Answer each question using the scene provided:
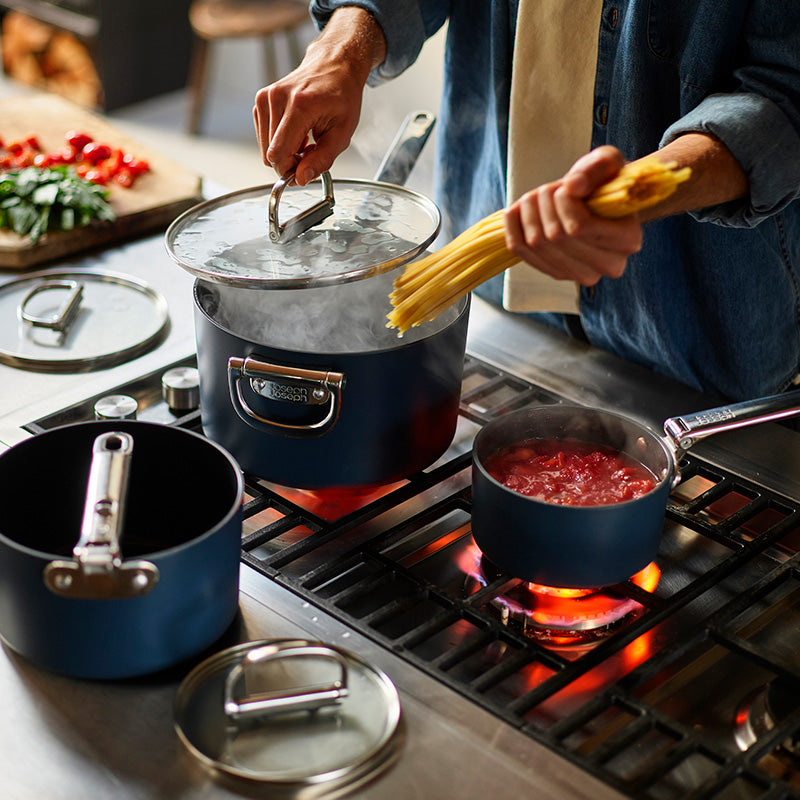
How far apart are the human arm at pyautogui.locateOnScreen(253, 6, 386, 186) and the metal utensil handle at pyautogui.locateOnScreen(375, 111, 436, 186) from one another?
0.08 metres

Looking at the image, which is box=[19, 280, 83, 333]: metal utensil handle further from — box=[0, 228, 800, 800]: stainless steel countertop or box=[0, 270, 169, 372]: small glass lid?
box=[0, 228, 800, 800]: stainless steel countertop

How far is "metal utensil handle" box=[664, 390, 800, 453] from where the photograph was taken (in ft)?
3.80

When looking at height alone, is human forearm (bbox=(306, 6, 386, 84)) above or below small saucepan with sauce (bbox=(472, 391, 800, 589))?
above

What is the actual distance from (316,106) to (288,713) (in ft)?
2.59

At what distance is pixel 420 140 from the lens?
1.46 m

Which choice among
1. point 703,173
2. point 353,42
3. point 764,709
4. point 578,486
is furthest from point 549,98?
point 764,709

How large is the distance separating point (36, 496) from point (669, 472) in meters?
0.63

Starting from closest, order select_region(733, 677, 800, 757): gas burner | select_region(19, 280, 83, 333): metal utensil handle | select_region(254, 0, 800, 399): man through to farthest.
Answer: select_region(733, 677, 800, 757): gas burner, select_region(254, 0, 800, 399): man, select_region(19, 280, 83, 333): metal utensil handle

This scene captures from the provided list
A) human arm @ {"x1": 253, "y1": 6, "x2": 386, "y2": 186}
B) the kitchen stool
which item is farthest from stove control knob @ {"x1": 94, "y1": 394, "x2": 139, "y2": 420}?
the kitchen stool

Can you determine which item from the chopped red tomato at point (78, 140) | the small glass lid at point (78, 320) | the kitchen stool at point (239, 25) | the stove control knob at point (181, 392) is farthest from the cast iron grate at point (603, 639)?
the kitchen stool at point (239, 25)

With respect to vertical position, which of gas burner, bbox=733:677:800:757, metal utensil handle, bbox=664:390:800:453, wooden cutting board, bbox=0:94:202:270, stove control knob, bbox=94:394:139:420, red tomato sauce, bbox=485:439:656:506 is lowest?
gas burner, bbox=733:677:800:757

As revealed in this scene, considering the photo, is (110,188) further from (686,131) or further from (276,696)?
(276,696)

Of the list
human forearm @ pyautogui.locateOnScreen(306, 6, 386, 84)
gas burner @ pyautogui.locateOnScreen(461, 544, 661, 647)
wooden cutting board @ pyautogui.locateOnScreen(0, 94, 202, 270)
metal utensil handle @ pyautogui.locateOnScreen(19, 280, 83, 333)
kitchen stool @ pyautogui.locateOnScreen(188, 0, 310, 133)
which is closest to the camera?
gas burner @ pyautogui.locateOnScreen(461, 544, 661, 647)

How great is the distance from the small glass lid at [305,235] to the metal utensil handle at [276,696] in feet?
1.23
